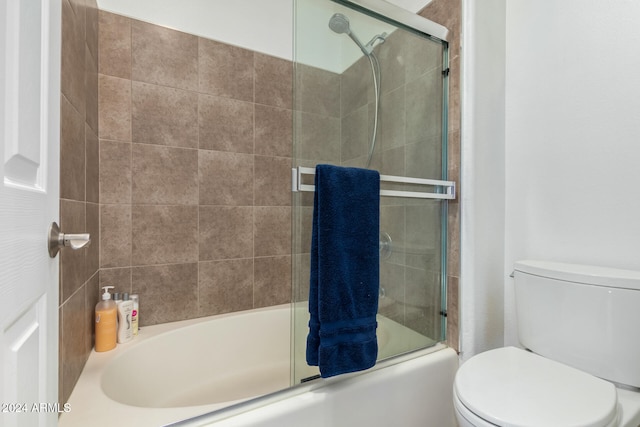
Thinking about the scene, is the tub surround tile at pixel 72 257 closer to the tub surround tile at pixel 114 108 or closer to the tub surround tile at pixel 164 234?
the tub surround tile at pixel 164 234

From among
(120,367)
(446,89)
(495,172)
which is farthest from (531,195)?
(120,367)

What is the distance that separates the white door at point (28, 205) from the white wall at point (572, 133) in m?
1.58

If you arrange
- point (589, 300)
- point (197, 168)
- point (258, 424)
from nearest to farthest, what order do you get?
1. point (258, 424)
2. point (589, 300)
3. point (197, 168)

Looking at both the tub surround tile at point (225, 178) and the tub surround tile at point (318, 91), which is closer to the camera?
the tub surround tile at point (318, 91)

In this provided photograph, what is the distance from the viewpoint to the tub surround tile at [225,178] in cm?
166

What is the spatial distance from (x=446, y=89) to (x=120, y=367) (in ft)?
6.00

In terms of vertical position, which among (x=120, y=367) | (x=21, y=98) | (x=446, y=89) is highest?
(x=446, y=89)

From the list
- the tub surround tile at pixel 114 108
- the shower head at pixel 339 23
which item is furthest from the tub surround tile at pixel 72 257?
the shower head at pixel 339 23

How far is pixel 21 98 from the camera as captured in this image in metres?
0.47

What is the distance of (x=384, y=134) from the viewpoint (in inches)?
46.4

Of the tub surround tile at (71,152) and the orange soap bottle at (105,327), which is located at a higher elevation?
the tub surround tile at (71,152)

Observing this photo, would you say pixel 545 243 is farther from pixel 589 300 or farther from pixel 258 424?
pixel 258 424

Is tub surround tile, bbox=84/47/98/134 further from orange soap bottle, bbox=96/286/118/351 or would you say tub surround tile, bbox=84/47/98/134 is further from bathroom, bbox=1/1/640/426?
orange soap bottle, bbox=96/286/118/351

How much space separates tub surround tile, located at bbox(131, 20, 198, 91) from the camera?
4.91 ft
